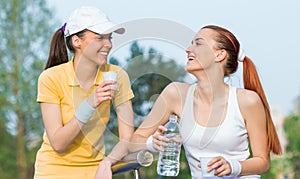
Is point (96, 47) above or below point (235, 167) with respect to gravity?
above

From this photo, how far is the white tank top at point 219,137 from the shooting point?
2520mm

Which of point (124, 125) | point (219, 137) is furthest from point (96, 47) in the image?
point (219, 137)

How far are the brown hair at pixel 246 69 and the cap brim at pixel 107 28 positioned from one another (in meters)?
0.32

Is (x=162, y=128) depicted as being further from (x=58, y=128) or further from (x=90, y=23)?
(x=90, y=23)

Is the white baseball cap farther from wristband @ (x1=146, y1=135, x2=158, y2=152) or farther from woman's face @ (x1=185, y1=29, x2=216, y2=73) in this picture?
wristband @ (x1=146, y1=135, x2=158, y2=152)

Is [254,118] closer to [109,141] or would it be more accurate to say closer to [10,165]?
[109,141]

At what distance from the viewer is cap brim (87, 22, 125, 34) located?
2.54 meters

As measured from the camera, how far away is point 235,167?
2359 mm

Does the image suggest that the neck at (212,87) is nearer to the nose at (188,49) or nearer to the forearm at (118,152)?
the nose at (188,49)

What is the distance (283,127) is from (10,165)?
723cm

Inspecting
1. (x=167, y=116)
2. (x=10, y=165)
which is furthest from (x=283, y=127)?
(x=167, y=116)

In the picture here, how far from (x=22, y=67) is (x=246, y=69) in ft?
35.3

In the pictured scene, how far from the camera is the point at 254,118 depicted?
2529 millimetres

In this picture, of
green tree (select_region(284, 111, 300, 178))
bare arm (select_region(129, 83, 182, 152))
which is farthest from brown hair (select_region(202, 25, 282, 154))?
green tree (select_region(284, 111, 300, 178))
